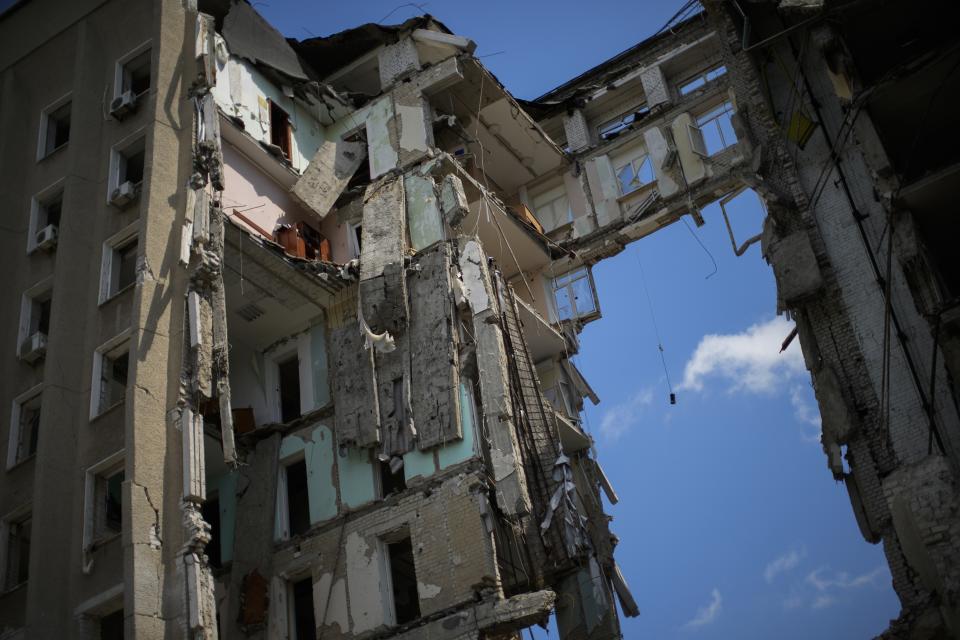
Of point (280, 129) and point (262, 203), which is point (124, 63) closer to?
point (280, 129)

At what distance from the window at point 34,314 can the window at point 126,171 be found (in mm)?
2662

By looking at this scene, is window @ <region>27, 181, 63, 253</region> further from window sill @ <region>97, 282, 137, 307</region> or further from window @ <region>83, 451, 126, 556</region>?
window @ <region>83, 451, 126, 556</region>

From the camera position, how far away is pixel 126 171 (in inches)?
1083

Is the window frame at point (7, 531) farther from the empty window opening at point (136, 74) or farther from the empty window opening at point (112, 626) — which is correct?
the empty window opening at point (136, 74)

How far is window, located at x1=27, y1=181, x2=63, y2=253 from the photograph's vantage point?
27312 millimetres

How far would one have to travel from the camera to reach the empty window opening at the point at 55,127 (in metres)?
29.3

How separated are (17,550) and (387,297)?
9.88 m

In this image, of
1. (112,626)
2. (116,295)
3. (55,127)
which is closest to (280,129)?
(55,127)

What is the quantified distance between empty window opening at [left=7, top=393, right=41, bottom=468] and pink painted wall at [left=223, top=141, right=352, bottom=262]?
6339 millimetres

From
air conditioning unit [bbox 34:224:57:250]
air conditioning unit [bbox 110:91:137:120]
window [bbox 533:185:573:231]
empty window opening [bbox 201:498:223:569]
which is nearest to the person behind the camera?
air conditioning unit [bbox 34:224:57:250]

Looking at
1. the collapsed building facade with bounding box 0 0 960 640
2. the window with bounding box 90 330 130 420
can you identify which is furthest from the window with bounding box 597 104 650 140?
the window with bounding box 90 330 130 420

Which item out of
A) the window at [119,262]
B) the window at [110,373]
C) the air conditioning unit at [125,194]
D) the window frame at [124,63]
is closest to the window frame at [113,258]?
the window at [119,262]

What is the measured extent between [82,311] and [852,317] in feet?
54.9

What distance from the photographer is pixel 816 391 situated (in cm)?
1845
